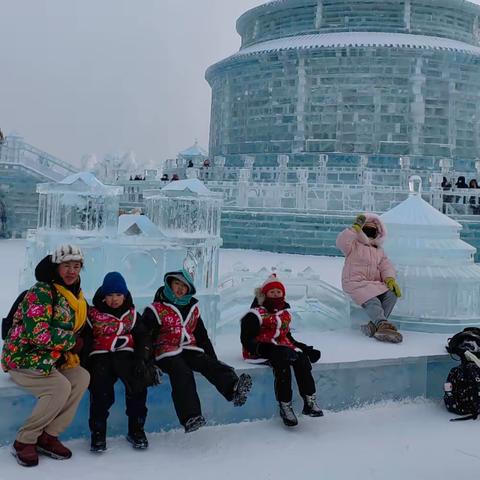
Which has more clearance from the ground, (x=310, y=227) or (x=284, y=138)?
(x=284, y=138)

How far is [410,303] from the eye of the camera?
6.89 metres

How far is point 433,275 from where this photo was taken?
679 centimetres

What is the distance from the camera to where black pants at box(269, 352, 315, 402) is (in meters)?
4.83

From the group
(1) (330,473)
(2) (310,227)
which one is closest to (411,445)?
(1) (330,473)

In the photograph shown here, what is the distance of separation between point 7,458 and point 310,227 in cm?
1333

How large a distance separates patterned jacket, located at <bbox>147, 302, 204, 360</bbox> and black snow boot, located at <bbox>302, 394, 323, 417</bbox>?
2.88 feet

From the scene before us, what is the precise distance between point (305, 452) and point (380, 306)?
95.0 inches

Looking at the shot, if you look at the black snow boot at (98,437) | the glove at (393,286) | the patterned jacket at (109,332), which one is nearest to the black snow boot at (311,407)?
the patterned jacket at (109,332)

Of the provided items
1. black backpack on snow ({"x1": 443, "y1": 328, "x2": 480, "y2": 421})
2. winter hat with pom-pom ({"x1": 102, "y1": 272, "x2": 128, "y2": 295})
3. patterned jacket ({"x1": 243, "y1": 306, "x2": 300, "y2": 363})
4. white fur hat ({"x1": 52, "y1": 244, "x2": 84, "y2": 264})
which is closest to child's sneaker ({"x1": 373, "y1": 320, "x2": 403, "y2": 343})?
black backpack on snow ({"x1": 443, "y1": 328, "x2": 480, "y2": 421})

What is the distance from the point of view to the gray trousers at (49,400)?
396 centimetres

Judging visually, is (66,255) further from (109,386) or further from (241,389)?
(241,389)

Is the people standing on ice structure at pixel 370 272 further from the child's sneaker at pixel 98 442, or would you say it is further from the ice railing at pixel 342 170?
the ice railing at pixel 342 170

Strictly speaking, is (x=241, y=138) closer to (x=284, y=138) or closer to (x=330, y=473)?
(x=284, y=138)

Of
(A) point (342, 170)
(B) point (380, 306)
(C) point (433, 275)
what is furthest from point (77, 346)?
(A) point (342, 170)
